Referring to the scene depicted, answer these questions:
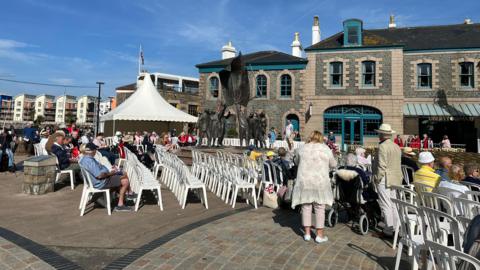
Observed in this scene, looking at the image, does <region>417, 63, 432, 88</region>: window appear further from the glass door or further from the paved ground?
the paved ground

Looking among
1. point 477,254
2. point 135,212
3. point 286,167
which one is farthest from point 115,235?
point 477,254

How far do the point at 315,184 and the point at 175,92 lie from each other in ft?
98.3

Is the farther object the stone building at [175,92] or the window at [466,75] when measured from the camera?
the stone building at [175,92]

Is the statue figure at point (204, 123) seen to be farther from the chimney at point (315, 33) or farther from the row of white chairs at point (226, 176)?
the chimney at point (315, 33)

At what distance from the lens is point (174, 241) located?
4.15 metres

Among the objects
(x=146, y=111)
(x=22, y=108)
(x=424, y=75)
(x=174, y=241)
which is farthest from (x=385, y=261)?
(x=22, y=108)

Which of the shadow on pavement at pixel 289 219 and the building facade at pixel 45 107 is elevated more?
the building facade at pixel 45 107

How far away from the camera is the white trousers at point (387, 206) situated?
456 cm

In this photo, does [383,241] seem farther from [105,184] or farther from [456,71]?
[456,71]

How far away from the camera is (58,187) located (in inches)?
314

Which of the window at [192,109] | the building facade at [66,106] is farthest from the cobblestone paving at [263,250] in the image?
the building facade at [66,106]

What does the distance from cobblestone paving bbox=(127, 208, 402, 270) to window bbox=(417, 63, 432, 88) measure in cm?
2030

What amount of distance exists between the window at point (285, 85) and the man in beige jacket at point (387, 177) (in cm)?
1933

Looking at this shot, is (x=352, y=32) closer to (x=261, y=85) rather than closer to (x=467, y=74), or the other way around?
(x=261, y=85)
